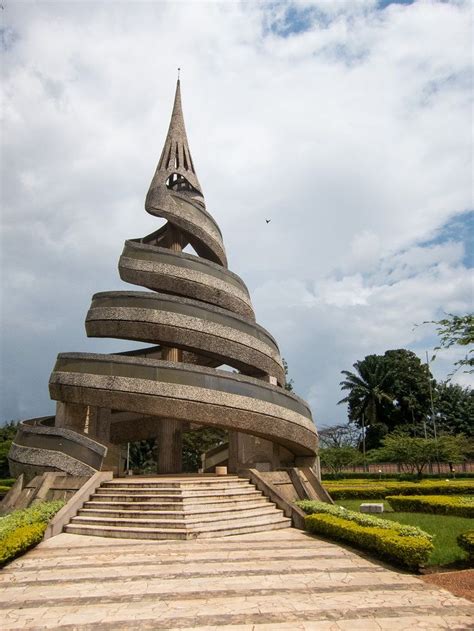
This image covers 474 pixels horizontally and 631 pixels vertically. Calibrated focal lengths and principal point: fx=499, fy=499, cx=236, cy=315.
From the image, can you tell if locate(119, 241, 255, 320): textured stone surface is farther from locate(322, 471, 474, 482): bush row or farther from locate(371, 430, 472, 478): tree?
locate(322, 471, 474, 482): bush row

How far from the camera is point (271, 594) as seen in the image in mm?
7684

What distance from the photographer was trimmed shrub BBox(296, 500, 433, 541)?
32.6 feet

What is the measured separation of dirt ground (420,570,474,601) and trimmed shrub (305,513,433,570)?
383 mm

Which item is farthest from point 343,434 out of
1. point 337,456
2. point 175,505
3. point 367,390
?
point 175,505

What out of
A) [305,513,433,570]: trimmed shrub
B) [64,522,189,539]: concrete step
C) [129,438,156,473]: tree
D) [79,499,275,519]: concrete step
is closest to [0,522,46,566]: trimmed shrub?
[64,522,189,539]: concrete step

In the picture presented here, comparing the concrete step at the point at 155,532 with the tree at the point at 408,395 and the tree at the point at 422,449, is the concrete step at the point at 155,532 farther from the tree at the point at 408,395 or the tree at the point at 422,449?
the tree at the point at 408,395

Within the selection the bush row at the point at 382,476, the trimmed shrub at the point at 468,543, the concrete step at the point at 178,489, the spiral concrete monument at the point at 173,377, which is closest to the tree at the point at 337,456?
the bush row at the point at 382,476

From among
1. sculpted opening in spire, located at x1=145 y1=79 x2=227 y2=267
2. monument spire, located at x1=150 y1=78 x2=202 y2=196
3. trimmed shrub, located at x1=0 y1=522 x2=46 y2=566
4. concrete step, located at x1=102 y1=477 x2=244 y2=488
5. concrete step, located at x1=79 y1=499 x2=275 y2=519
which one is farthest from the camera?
monument spire, located at x1=150 y1=78 x2=202 y2=196

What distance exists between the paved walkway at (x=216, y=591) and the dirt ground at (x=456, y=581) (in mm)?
210

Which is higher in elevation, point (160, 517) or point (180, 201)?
point (180, 201)

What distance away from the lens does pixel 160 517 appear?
12.9m

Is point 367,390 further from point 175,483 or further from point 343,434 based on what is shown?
point 175,483

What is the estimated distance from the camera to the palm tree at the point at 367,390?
55.2 meters

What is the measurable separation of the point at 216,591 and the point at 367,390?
50.4 meters
